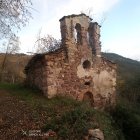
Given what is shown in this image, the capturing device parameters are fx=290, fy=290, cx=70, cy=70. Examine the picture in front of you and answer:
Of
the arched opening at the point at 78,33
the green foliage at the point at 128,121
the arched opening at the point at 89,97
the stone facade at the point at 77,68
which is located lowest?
the green foliage at the point at 128,121

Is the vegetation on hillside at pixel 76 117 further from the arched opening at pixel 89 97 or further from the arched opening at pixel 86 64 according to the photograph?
the arched opening at pixel 86 64

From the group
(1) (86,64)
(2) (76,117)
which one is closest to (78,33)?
(1) (86,64)

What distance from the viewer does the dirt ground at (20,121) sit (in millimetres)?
10420

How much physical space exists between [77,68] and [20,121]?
564 centimetres

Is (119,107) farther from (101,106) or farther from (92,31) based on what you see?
(92,31)

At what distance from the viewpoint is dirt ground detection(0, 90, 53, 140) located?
34.2 feet

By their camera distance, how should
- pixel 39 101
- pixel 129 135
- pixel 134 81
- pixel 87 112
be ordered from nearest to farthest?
pixel 87 112 < pixel 39 101 < pixel 129 135 < pixel 134 81

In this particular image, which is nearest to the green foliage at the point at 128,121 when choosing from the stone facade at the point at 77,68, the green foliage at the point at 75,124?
the stone facade at the point at 77,68

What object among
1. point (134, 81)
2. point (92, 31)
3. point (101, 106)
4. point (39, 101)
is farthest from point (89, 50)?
point (134, 81)

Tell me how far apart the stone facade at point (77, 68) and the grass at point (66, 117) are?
79 cm

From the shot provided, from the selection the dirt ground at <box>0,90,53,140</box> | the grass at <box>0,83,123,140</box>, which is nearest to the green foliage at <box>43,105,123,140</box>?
the grass at <box>0,83,123,140</box>

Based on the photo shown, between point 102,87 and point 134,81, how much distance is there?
12337 millimetres

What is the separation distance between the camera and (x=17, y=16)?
42.5 ft

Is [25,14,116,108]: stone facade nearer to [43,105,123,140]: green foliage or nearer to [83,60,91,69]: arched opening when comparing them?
[83,60,91,69]: arched opening
